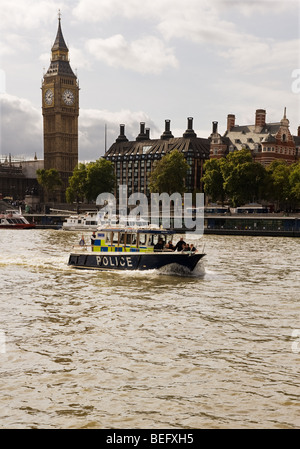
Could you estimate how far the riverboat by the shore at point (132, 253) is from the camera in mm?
30203

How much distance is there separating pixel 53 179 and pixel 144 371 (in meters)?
134

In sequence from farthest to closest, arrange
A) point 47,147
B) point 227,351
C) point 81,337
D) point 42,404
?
1. point 47,147
2. point 81,337
3. point 227,351
4. point 42,404

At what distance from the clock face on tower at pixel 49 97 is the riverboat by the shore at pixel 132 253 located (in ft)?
467

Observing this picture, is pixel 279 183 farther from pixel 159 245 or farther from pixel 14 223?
pixel 159 245

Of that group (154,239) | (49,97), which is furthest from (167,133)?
(154,239)

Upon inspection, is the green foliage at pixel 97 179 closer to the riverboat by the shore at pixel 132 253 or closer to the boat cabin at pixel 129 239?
the riverboat by the shore at pixel 132 253

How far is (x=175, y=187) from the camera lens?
10925 centimetres

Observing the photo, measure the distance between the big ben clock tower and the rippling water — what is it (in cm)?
14538

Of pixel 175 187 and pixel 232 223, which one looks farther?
pixel 175 187

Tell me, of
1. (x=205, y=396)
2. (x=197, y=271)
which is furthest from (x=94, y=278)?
(x=205, y=396)

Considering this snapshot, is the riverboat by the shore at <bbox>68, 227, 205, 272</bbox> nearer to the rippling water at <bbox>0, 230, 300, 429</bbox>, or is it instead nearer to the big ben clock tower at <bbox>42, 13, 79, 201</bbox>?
the rippling water at <bbox>0, 230, 300, 429</bbox>

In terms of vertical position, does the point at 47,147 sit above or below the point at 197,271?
above

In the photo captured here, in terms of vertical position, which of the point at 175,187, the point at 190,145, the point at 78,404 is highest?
the point at 190,145

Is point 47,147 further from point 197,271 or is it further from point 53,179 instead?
point 197,271
